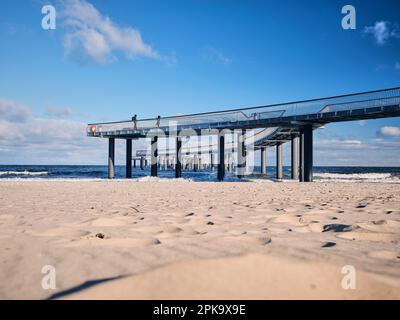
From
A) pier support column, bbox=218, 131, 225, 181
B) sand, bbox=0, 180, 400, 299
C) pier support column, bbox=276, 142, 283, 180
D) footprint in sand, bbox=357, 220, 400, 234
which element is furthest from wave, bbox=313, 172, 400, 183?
sand, bbox=0, 180, 400, 299

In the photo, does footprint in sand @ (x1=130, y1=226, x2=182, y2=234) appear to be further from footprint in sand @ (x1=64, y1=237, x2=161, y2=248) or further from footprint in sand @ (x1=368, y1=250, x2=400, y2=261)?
footprint in sand @ (x1=368, y1=250, x2=400, y2=261)

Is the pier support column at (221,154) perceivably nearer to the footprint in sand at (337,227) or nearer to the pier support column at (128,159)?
the pier support column at (128,159)

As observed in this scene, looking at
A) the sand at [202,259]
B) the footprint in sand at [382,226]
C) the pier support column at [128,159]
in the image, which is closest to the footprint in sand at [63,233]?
the sand at [202,259]

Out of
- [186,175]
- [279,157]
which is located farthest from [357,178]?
[186,175]

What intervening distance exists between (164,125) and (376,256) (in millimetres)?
22365

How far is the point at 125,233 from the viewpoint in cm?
327

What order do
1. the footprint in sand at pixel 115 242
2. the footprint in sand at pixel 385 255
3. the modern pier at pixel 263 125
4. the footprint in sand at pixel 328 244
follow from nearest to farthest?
the footprint in sand at pixel 385 255 → the footprint in sand at pixel 328 244 → the footprint in sand at pixel 115 242 → the modern pier at pixel 263 125

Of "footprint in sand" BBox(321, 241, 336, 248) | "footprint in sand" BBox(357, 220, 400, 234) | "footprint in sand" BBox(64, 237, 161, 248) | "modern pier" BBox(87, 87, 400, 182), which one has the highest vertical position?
"modern pier" BBox(87, 87, 400, 182)

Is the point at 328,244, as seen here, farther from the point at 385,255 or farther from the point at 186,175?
the point at 186,175

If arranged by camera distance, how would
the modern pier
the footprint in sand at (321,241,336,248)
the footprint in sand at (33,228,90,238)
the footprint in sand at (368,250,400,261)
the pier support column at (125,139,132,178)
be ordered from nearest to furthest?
the footprint in sand at (368,250,400,261)
the footprint in sand at (321,241,336,248)
the footprint in sand at (33,228,90,238)
the modern pier
the pier support column at (125,139,132,178)

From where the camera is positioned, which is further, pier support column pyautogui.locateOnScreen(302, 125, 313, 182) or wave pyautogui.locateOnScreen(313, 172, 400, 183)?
wave pyautogui.locateOnScreen(313, 172, 400, 183)

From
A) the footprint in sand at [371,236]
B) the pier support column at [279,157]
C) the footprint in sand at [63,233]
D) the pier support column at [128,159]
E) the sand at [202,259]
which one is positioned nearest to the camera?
the sand at [202,259]
